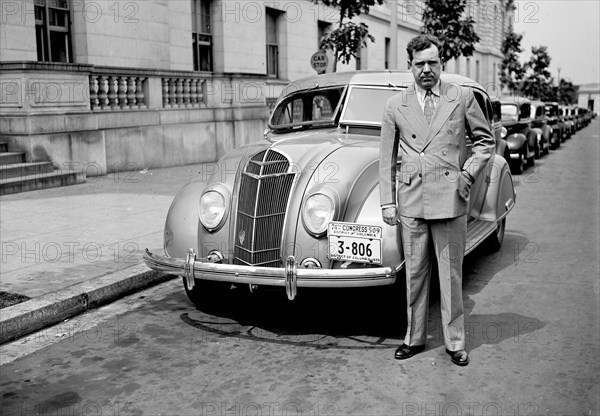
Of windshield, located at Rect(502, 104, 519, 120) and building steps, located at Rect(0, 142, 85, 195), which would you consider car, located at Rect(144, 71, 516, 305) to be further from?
windshield, located at Rect(502, 104, 519, 120)

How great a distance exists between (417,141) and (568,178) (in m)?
12.7

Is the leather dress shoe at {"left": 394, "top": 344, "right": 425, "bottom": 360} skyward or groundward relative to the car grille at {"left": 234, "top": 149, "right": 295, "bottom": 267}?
groundward

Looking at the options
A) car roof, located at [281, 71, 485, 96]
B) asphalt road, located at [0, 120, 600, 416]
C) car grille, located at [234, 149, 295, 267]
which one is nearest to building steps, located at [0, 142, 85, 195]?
asphalt road, located at [0, 120, 600, 416]

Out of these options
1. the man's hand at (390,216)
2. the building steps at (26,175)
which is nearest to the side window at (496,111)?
the man's hand at (390,216)

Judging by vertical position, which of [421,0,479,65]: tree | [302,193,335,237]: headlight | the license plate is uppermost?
[421,0,479,65]: tree

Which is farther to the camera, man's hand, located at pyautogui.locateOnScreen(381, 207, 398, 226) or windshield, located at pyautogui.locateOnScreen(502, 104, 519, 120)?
windshield, located at pyautogui.locateOnScreen(502, 104, 519, 120)

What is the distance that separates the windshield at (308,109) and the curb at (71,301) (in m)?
1.95

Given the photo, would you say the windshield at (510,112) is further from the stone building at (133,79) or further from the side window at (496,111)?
the side window at (496,111)

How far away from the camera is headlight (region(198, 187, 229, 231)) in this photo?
5.34 metres

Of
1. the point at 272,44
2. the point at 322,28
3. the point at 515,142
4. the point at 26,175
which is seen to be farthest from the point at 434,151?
the point at 322,28

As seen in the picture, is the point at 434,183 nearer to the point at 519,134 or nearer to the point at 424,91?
the point at 424,91

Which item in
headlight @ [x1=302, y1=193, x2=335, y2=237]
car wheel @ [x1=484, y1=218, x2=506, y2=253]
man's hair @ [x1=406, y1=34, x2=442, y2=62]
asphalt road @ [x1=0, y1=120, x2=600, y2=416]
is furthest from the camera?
car wheel @ [x1=484, y1=218, x2=506, y2=253]

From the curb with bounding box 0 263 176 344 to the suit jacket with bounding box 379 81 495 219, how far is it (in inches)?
110

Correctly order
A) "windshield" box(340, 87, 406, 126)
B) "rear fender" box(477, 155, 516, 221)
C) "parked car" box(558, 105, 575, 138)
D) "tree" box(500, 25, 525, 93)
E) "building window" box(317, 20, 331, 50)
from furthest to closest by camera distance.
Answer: "tree" box(500, 25, 525, 93) → "parked car" box(558, 105, 575, 138) → "building window" box(317, 20, 331, 50) → "rear fender" box(477, 155, 516, 221) → "windshield" box(340, 87, 406, 126)
